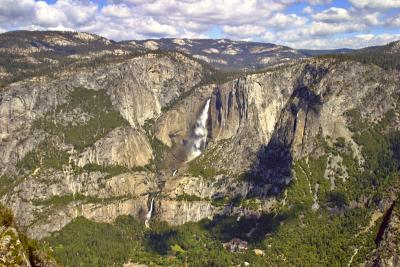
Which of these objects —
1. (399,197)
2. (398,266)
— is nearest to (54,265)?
(398,266)

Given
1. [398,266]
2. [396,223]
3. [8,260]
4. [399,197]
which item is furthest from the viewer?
[399,197]

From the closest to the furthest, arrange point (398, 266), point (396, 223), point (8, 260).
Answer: point (8, 260)
point (398, 266)
point (396, 223)

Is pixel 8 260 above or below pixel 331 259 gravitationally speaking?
above

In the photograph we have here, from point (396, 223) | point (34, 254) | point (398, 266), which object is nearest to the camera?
point (34, 254)

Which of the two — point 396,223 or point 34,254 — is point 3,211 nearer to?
point 34,254

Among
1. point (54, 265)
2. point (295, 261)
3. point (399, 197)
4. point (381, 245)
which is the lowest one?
point (295, 261)

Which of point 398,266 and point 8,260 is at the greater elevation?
point 8,260

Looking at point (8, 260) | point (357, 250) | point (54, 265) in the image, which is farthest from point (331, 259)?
point (8, 260)

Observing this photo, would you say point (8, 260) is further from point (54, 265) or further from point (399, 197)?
point (399, 197)

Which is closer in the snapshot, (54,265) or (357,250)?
(54,265)
